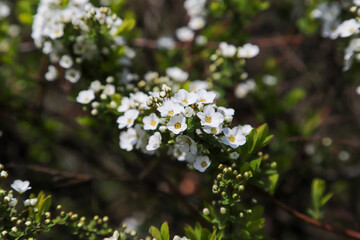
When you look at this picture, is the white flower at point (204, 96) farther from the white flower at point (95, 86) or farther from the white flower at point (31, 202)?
the white flower at point (31, 202)

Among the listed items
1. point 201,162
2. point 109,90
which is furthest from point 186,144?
point 109,90

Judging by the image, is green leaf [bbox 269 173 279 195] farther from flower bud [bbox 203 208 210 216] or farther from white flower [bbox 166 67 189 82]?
white flower [bbox 166 67 189 82]

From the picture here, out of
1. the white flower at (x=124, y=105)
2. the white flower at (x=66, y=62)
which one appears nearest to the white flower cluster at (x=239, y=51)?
the white flower at (x=124, y=105)

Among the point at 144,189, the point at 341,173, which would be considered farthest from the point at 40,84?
the point at 341,173

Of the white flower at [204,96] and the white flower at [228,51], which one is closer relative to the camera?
the white flower at [204,96]

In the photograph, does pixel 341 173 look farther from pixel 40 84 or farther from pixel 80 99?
pixel 40 84

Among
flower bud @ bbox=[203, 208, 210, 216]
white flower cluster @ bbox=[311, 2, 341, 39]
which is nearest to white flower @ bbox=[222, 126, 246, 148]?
flower bud @ bbox=[203, 208, 210, 216]

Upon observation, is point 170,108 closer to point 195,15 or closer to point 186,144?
point 186,144
